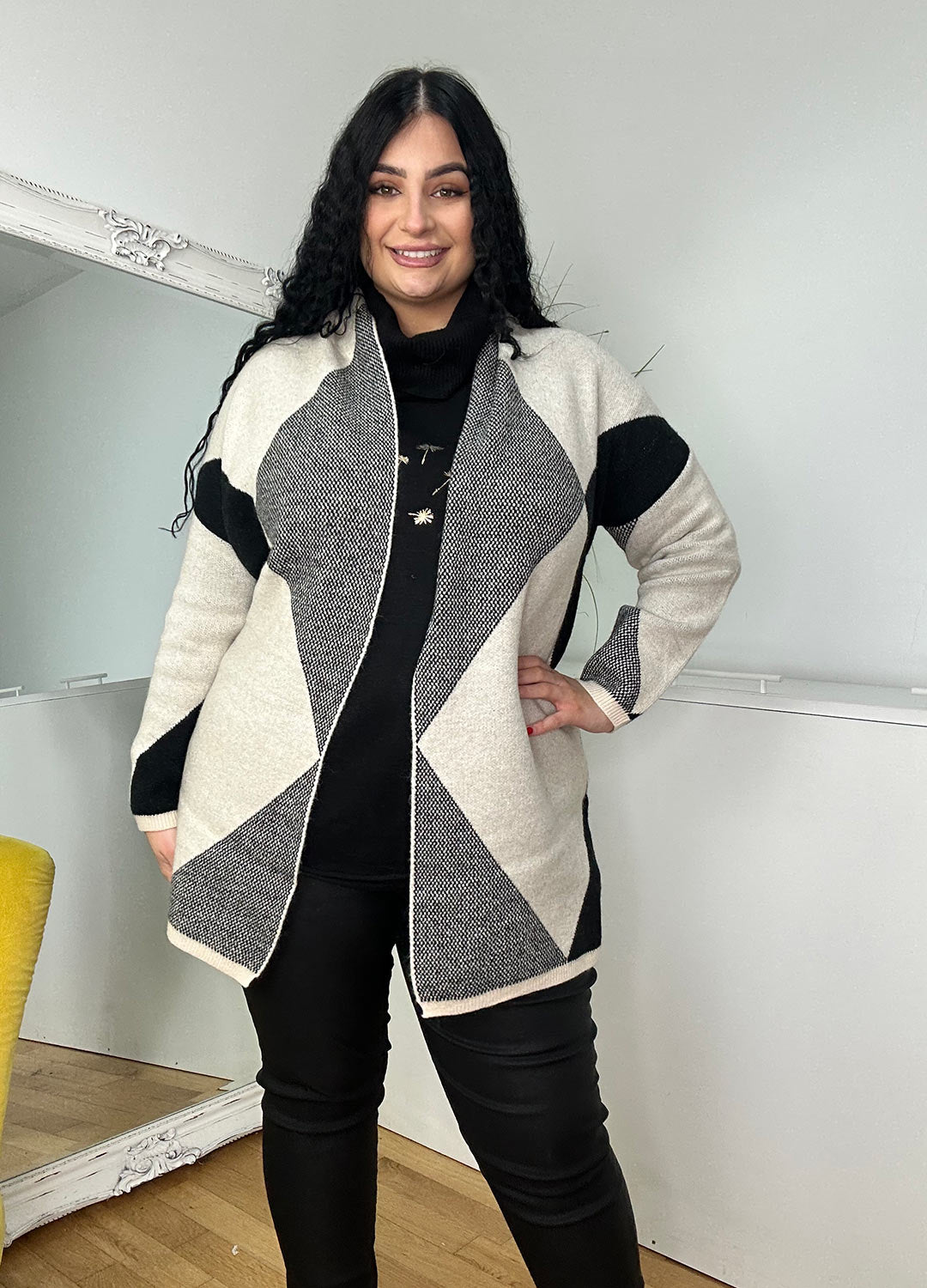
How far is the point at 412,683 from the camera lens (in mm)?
1036

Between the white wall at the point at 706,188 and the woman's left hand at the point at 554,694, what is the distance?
0.73 m

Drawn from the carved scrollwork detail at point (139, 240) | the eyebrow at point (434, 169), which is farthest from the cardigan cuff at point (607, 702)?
the carved scrollwork detail at point (139, 240)

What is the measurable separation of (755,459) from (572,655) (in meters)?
0.52

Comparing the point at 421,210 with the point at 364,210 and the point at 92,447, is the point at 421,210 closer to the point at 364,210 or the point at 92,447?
the point at 364,210

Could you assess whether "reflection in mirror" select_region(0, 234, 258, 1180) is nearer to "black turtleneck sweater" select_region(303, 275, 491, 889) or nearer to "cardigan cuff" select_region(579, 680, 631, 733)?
"black turtleneck sweater" select_region(303, 275, 491, 889)

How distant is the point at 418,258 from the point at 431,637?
410mm

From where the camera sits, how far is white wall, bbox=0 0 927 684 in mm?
1632

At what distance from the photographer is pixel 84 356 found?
1633 mm

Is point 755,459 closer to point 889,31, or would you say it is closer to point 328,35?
point 889,31

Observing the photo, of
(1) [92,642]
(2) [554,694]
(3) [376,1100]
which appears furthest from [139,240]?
(3) [376,1100]

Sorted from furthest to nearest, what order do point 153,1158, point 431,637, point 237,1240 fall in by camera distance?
1. point 153,1158
2. point 237,1240
3. point 431,637

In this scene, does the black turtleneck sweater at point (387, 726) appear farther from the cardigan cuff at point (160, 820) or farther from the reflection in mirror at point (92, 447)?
the reflection in mirror at point (92, 447)

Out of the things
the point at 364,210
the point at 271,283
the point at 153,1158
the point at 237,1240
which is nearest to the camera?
the point at 364,210

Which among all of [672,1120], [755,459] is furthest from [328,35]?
[672,1120]
